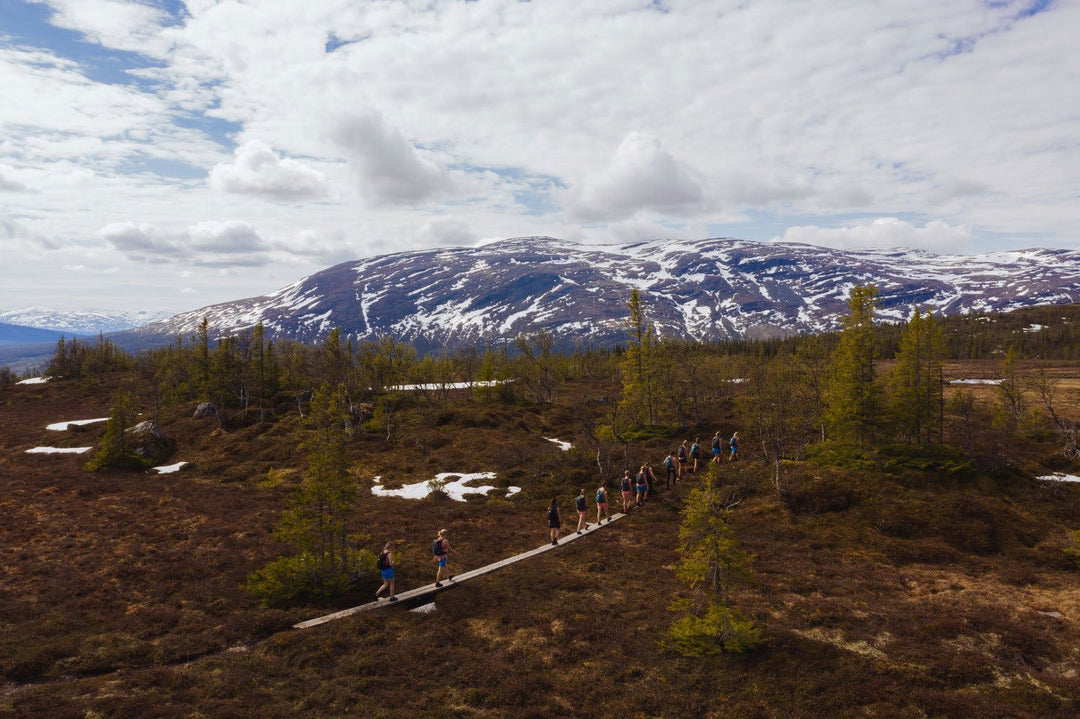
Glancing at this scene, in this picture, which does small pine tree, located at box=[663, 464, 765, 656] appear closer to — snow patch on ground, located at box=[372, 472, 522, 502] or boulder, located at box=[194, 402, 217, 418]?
snow patch on ground, located at box=[372, 472, 522, 502]

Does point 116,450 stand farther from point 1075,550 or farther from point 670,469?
point 1075,550

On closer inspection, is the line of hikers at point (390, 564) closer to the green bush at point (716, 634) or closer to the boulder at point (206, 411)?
the green bush at point (716, 634)

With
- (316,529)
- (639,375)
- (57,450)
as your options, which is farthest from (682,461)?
(57,450)

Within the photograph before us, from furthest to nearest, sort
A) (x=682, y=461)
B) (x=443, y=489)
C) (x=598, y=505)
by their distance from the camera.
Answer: (x=682, y=461) < (x=443, y=489) < (x=598, y=505)

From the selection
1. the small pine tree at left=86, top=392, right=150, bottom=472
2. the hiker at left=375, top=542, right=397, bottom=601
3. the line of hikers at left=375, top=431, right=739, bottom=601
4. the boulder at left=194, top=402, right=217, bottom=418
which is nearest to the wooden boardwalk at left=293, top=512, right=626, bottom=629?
the line of hikers at left=375, top=431, right=739, bottom=601

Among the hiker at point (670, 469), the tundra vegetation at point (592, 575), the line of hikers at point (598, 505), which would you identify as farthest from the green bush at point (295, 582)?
the hiker at point (670, 469)
